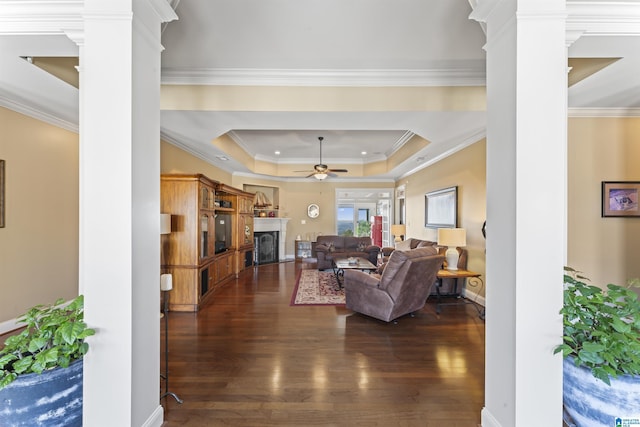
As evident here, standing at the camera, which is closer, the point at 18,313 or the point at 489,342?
the point at 489,342

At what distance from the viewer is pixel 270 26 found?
8.02 feet

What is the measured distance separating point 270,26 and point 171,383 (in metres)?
3.24

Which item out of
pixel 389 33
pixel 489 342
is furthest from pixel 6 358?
pixel 389 33

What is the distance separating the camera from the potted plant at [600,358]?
4.16 ft

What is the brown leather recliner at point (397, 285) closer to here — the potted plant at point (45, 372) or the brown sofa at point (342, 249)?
the potted plant at point (45, 372)

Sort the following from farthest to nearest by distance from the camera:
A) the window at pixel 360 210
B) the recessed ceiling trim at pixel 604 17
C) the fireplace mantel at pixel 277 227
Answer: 1. the window at pixel 360 210
2. the fireplace mantel at pixel 277 227
3. the recessed ceiling trim at pixel 604 17

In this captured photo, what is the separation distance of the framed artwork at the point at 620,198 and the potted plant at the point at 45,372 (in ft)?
18.3

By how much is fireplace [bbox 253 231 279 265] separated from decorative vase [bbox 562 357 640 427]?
711 centimetres

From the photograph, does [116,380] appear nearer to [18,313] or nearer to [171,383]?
[171,383]

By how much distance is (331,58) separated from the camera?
9.62ft

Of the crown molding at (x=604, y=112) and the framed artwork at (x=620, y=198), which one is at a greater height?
the crown molding at (x=604, y=112)

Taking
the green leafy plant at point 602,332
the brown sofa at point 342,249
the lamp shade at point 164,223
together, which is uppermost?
the lamp shade at point 164,223

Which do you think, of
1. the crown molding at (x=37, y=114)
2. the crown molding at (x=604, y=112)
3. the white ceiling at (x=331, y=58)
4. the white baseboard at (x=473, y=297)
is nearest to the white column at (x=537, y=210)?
the white ceiling at (x=331, y=58)

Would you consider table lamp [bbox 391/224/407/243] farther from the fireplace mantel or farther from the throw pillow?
the fireplace mantel
